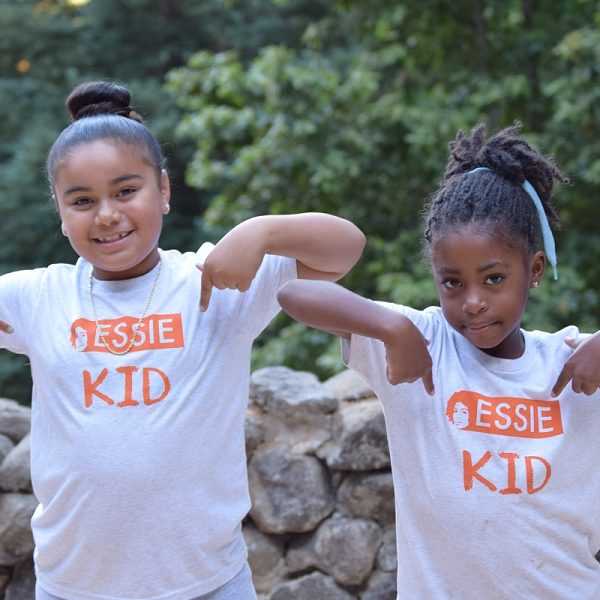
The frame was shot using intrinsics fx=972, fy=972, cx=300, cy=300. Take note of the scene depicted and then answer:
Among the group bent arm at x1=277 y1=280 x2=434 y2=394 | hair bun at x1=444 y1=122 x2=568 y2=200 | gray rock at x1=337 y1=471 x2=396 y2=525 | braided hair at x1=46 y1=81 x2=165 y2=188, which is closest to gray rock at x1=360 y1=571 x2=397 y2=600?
gray rock at x1=337 y1=471 x2=396 y2=525

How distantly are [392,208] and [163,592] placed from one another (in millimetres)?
5170

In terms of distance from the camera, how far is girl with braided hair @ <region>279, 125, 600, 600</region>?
1.74 meters

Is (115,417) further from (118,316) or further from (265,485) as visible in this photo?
(265,485)

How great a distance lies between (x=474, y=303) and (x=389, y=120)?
4752mm

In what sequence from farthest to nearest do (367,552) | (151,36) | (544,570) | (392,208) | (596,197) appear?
(151,36)
(392,208)
(596,197)
(367,552)
(544,570)

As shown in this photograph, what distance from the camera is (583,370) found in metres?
1.77

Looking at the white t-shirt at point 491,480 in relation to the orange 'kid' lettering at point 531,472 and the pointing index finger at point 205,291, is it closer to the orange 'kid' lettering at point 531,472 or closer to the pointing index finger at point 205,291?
the orange 'kid' lettering at point 531,472

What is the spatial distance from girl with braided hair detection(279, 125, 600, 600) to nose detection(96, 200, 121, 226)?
35 centimetres

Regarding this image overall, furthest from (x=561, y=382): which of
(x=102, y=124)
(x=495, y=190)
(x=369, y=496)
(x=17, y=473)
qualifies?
(x=17, y=473)

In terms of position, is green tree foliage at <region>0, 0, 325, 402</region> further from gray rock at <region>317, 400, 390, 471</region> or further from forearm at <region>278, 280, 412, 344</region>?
forearm at <region>278, 280, 412, 344</region>

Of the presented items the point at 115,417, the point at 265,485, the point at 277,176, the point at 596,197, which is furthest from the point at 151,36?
the point at 115,417

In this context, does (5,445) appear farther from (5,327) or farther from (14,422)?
(5,327)

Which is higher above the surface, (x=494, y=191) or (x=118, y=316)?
(x=494, y=191)

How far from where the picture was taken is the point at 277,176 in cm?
646
